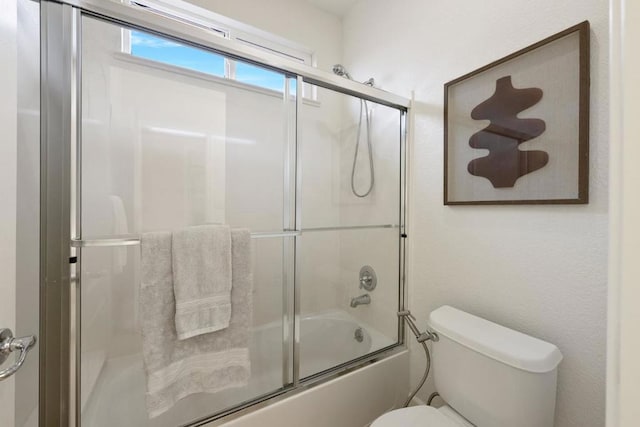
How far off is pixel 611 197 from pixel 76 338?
135cm

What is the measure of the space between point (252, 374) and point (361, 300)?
818 mm

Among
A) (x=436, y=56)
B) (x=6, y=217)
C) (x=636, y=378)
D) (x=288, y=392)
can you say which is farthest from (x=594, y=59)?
(x=6, y=217)

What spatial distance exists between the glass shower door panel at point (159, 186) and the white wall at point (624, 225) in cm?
105

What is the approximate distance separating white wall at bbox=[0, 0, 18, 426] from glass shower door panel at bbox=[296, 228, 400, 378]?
3.67 feet

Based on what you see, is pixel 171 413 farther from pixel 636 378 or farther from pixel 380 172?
pixel 380 172

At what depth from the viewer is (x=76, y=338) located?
2.87 feet

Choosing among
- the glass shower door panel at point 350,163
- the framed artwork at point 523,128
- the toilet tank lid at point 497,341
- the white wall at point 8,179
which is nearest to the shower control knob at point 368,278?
the glass shower door panel at point 350,163

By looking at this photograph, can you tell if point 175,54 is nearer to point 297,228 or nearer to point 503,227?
point 297,228

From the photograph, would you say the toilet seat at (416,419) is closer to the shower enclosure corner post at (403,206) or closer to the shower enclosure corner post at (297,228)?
the shower enclosure corner post at (297,228)

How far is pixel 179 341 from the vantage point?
3.27 feet

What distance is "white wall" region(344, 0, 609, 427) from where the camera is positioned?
903 mm

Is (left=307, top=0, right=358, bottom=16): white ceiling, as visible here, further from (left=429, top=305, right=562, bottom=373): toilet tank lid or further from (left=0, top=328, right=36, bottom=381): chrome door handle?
(left=0, top=328, right=36, bottom=381): chrome door handle

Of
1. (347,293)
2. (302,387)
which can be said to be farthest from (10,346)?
(347,293)

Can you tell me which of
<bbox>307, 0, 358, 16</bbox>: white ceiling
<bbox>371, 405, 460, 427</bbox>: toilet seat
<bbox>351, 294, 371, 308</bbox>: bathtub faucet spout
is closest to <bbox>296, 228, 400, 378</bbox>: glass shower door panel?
<bbox>351, 294, 371, 308</bbox>: bathtub faucet spout
